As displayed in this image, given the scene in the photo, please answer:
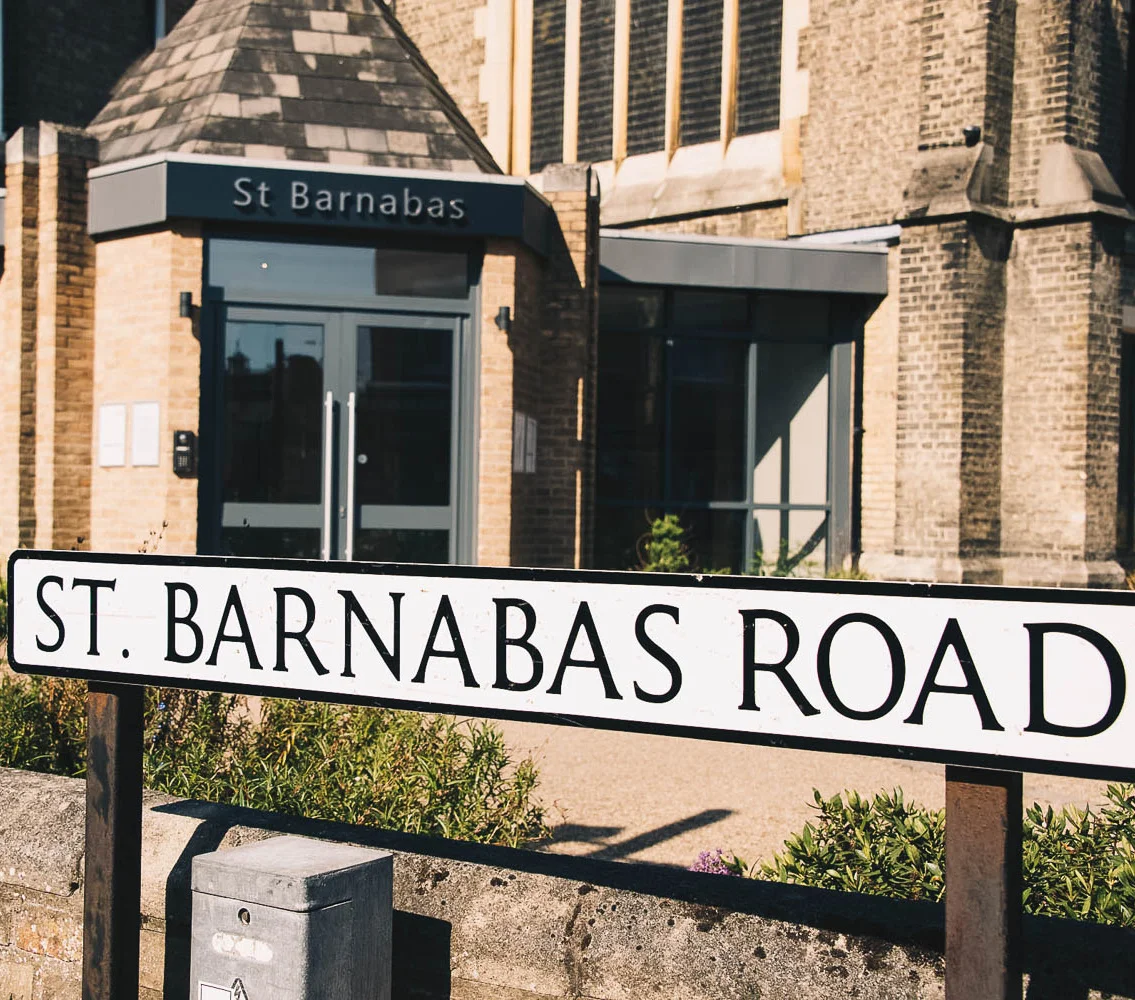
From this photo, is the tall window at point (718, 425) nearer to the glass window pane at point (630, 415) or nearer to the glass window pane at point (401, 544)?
the glass window pane at point (630, 415)

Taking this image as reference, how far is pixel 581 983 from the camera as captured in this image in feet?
8.25

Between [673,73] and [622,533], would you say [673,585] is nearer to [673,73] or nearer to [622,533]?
[622,533]

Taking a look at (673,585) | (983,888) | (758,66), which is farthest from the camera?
(758,66)

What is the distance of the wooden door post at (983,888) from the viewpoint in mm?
1775

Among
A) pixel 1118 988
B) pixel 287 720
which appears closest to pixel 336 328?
pixel 287 720

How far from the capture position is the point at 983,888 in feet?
5.88

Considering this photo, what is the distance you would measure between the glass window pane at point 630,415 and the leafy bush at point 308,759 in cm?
928

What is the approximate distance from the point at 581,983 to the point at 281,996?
23.7 inches

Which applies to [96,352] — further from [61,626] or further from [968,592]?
[968,592]

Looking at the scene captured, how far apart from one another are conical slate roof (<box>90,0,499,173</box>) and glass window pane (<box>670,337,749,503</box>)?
4.00 metres

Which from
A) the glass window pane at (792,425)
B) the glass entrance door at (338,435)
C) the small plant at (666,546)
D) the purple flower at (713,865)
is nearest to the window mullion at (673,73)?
the glass window pane at (792,425)

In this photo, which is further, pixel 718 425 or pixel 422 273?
pixel 718 425

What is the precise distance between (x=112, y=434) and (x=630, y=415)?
242 inches

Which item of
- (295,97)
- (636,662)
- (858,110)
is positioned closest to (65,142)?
(295,97)
